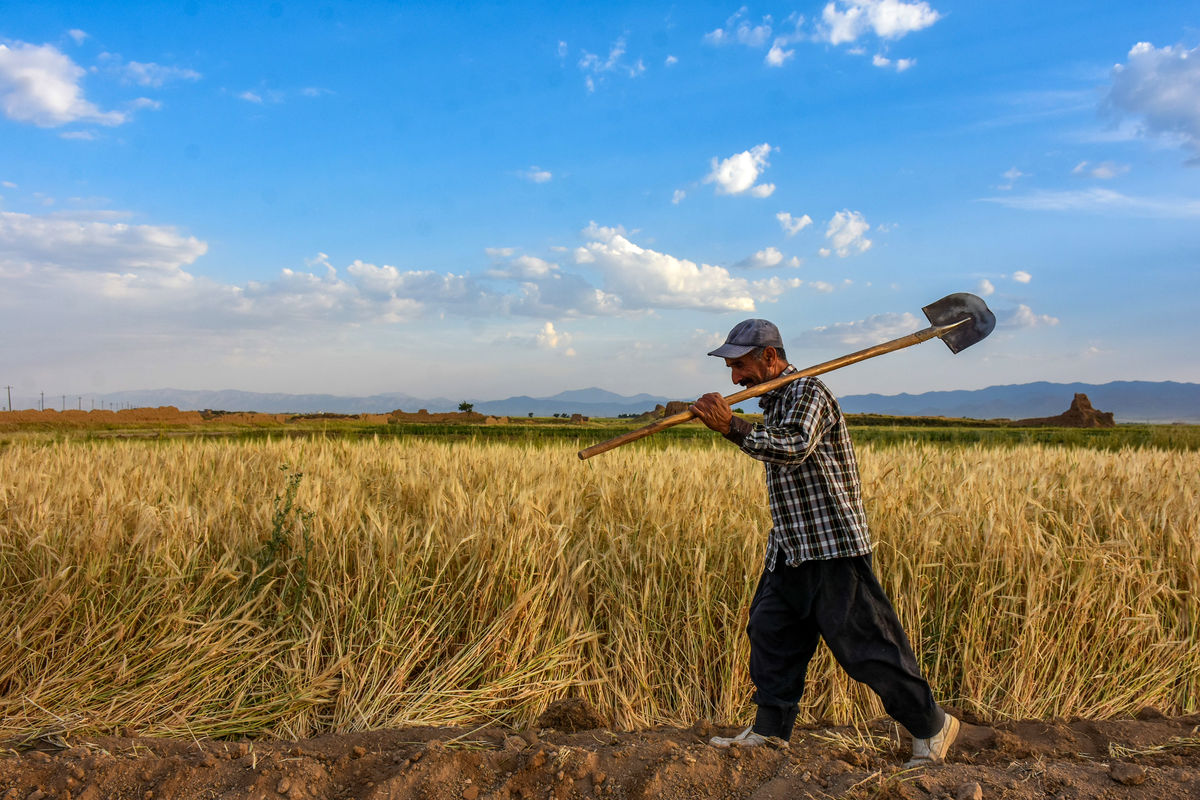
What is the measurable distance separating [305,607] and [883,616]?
99.2 inches

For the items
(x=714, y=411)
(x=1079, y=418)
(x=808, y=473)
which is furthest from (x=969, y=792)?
(x=1079, y=418)

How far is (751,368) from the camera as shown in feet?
8.61

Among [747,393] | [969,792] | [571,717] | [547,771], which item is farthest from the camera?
[571,717]

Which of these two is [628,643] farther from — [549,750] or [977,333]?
[977,333]

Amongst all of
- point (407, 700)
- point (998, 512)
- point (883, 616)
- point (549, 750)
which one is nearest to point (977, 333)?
point (998, 512)

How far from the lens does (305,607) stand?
3.34 metres

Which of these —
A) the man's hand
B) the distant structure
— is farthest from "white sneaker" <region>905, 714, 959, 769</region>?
the distant structure

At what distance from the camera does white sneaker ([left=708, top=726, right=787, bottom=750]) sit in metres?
2.51

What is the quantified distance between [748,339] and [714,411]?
361 millimetres

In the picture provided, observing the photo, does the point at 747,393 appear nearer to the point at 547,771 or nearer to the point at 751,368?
the point at 751,368

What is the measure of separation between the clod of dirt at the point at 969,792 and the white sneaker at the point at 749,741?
22.5 inches

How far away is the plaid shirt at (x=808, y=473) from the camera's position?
237 cm

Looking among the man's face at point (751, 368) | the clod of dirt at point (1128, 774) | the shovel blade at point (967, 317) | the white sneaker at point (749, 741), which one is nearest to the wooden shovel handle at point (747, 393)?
the man's face at point (751, 368)

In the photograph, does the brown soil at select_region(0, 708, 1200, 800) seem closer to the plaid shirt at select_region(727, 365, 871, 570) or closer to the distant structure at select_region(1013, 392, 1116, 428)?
the plaid shirt at select_region(727, 365, 871, 570)
